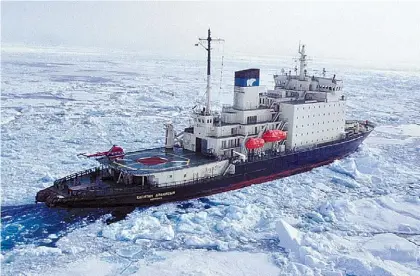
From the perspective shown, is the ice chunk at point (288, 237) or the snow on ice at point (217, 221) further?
the ice chunk at point (288, 237)

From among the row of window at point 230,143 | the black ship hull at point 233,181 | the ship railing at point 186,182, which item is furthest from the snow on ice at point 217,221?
the row of window at point 230,143

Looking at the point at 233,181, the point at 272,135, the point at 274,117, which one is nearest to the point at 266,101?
the point at 274,117

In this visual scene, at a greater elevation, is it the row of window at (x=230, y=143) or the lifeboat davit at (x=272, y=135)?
the lifeboat davit at (x=272, y=135)

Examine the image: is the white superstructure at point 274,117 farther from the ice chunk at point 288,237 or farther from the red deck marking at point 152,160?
the ice chunk at point 288,237

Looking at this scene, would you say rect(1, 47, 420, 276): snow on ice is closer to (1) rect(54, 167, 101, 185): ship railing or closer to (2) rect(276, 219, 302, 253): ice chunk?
(2) rect(276, 219, 302, 253): ice chunk

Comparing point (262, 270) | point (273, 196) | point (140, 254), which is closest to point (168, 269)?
point (140, 254)

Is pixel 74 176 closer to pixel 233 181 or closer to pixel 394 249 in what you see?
pixel 233 181
